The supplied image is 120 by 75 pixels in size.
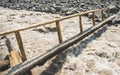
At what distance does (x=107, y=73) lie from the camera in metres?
5.39

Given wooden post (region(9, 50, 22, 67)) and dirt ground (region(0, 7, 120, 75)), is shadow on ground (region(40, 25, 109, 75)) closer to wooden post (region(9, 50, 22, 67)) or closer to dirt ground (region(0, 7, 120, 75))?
dirt ground (region(0, 7, 120, 75))

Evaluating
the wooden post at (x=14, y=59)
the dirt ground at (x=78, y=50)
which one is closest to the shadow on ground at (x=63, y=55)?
the dirt ground at (x=78, y=50)

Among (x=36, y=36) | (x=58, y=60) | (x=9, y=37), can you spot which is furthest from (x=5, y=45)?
(x=58, y=60)

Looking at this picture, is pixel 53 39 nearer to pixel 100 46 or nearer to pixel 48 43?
pixel 48 43

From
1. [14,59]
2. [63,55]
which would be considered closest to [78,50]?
[63,55]

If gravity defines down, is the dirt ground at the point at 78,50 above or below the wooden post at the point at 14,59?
below

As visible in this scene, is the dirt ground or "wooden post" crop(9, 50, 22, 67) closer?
"wooden post" crop(9, 50, 22, 67)

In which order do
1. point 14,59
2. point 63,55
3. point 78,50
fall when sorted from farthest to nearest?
1. point 78,50
2. point 63,55
3. point 14,59

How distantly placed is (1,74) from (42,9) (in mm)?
10076

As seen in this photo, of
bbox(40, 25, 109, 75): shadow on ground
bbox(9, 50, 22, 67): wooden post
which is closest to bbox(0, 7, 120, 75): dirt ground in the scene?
bbox(40, 25, 109, 75): shadow on ground

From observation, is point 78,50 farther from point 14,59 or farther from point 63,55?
point 14,59

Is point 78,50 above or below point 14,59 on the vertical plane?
below

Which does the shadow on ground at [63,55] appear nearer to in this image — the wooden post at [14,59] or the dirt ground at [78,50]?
the dirt ground at [78,50]

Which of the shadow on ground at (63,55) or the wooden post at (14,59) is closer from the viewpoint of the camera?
the wooden post at (14,59)
